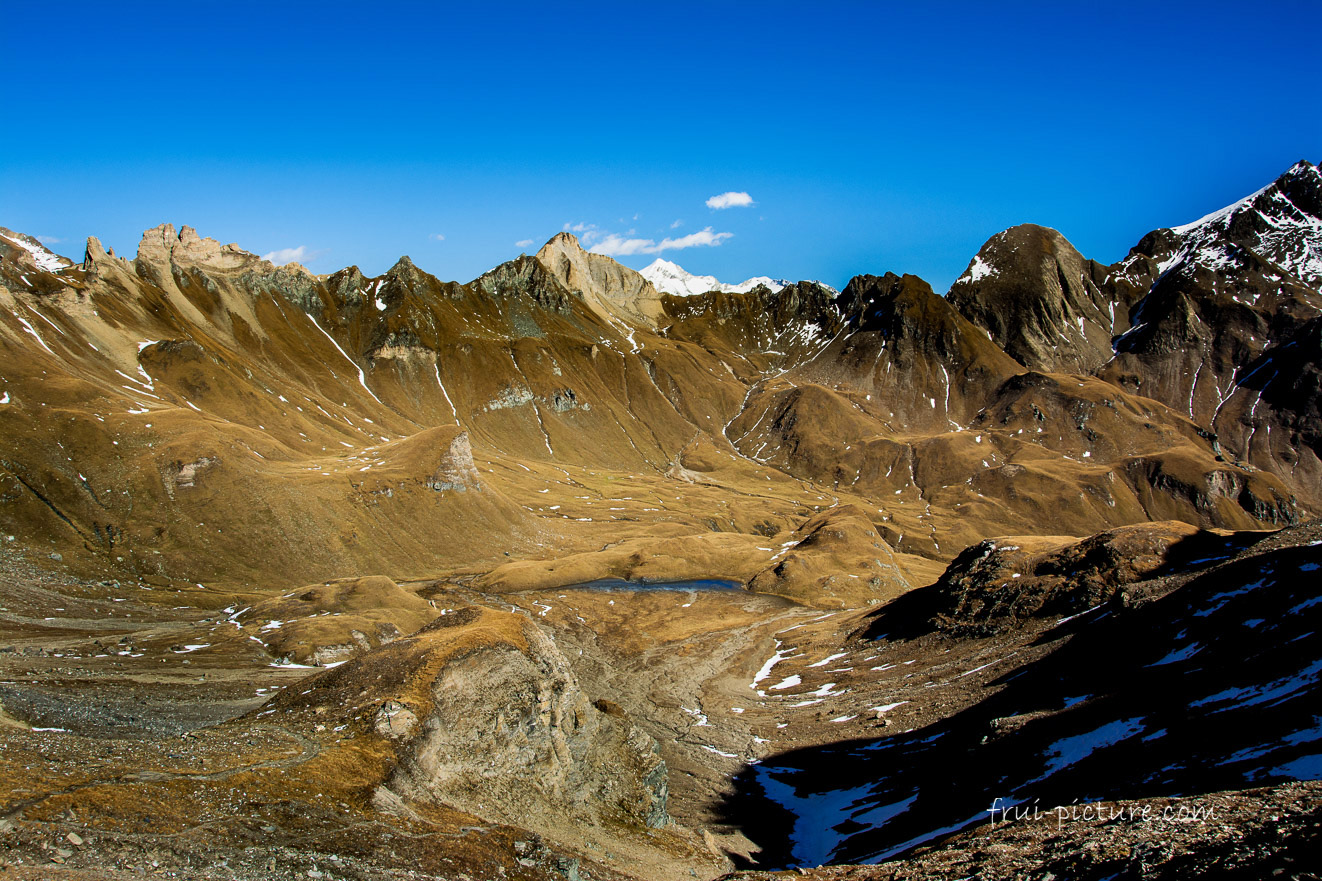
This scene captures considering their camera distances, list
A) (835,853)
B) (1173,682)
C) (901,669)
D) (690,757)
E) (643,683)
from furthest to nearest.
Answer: (643,683)
(901,669)
(690,757)
(835,853)
(1173,682)

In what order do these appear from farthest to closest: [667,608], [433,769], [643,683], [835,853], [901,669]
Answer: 1. [667,608]
2. [643,683]
3. [901,669]
4. [835,853]
5. [433,769]

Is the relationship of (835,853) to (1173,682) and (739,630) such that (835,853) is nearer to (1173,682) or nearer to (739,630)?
(1173,682)

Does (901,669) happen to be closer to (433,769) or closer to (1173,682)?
(1173,682)

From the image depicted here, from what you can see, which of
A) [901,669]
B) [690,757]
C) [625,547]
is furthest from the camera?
[625,547]

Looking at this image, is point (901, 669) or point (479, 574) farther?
point (479, 574)

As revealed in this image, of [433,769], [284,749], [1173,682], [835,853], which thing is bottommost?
[835,853]

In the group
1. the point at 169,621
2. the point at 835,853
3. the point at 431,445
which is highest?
the point at 431,445

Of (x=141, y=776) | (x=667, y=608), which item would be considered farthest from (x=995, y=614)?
(x=141, y=776)

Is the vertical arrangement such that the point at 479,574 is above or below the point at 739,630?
above

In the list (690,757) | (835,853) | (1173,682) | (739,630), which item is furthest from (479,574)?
(1173,682)
